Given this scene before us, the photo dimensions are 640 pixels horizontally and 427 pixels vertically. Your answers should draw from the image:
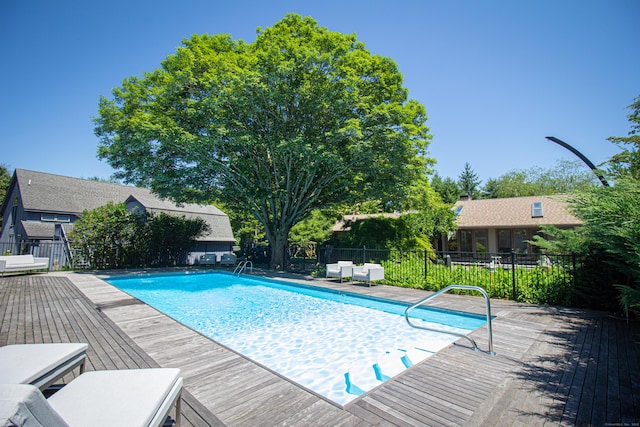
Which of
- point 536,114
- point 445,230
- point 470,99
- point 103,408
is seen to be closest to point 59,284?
point 103,408

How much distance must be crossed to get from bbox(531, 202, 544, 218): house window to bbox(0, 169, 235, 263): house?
2361cm

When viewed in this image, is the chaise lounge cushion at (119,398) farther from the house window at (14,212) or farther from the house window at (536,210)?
the house window at (14,212)

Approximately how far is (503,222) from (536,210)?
2.30 meters

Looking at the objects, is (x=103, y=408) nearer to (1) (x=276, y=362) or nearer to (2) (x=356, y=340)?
(1) (x=276, y=362)

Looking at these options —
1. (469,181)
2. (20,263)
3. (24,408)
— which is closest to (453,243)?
(20,263)

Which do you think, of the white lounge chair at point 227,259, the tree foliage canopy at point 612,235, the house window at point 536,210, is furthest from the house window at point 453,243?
the white lounge chair at point 227,259

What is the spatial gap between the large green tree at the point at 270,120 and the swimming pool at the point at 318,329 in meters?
5.85

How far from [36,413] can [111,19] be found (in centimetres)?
1327

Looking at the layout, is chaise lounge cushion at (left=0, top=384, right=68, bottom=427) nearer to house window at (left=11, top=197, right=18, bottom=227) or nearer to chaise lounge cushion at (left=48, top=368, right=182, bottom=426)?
chaise lounge cushion at (left=48, top=368, right=182, bottom=426)

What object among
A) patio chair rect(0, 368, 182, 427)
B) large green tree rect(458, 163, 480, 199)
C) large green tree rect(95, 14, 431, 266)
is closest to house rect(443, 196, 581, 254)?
large green tree rect(95, 14, 431, 266)

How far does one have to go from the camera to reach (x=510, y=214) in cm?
2230

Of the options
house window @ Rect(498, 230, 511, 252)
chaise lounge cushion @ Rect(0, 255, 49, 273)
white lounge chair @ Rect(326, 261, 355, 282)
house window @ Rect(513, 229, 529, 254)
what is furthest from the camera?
house window @ Rect(498, 230, 511, 252)

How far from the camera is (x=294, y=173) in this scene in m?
16.0

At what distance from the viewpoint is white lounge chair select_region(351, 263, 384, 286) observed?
35.3 ft
